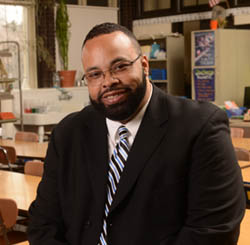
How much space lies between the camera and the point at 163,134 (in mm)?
1562

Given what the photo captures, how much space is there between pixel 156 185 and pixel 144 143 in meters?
0.14

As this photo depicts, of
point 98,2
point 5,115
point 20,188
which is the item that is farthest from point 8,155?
point 98,2

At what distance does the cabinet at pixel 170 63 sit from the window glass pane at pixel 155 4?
2.49ft

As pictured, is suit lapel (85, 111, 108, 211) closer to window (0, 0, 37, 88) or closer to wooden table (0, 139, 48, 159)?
wooden table (0, 139, 48, 159)

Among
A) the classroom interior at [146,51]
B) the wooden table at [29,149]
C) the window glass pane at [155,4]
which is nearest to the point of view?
the wooden table at [29,149]

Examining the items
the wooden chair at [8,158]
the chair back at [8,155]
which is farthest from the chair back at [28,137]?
the chair back at [8,155]

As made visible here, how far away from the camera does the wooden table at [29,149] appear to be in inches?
204

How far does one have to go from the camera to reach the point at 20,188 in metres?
3.69

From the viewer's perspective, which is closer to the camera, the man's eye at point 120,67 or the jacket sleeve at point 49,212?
the man's eye at point 120,67

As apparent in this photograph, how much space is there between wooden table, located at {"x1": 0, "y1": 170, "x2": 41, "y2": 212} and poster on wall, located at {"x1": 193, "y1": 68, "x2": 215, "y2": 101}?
4854mm

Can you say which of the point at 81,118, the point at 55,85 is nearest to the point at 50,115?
the point at 55,85

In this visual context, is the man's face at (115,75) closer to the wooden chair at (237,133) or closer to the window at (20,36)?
the wooden chair at (237,133)

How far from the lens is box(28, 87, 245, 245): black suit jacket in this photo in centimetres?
147

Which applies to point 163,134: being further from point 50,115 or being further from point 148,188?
point 50,115
